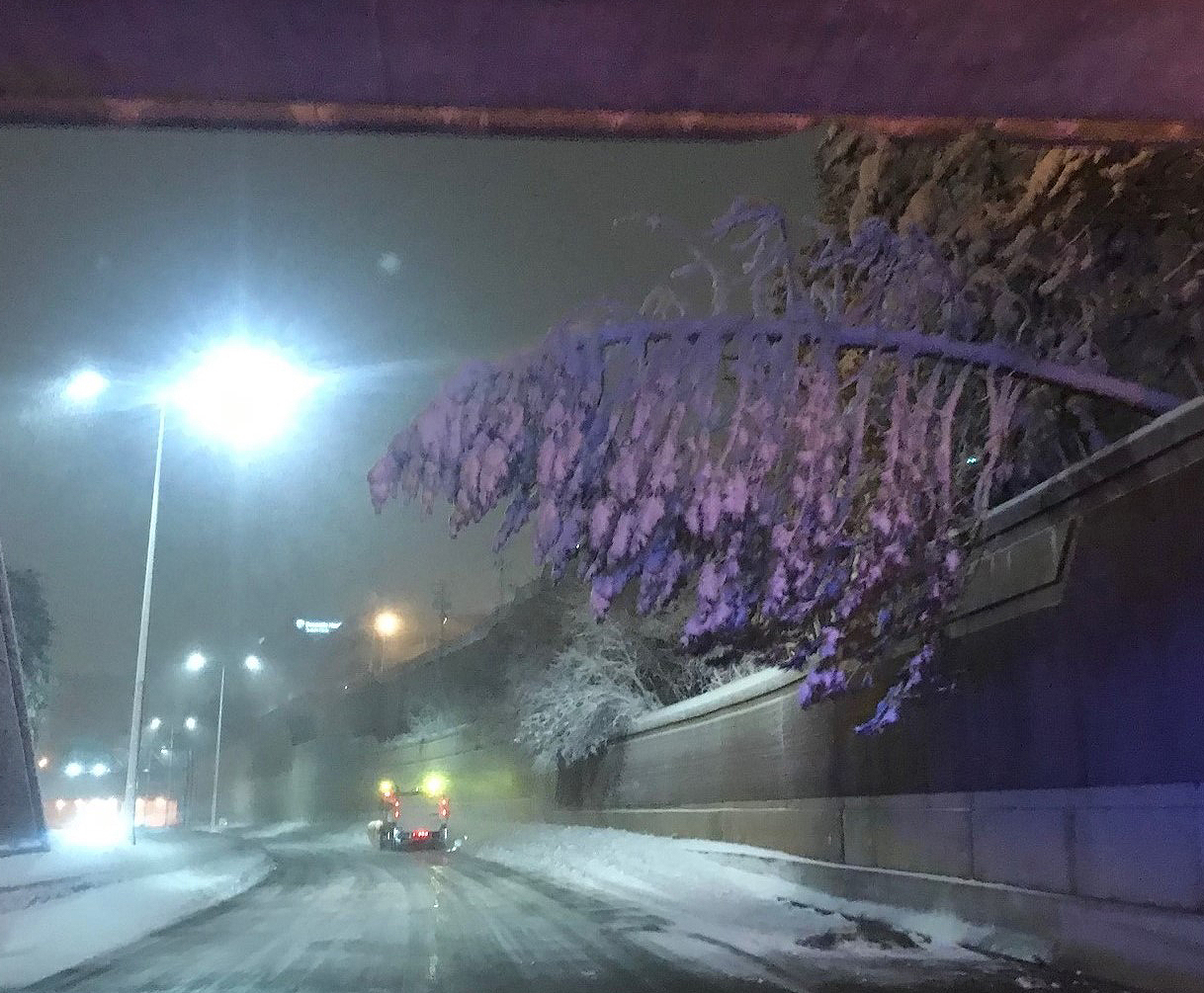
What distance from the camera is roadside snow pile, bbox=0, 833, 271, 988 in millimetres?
12031

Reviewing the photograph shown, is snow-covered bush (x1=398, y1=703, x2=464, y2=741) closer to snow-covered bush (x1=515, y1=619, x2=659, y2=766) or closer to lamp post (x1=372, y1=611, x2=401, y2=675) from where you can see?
lamp post (x1=372, y1=611, x2=401, y2=675)

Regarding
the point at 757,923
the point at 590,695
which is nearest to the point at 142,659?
the point at 590,695

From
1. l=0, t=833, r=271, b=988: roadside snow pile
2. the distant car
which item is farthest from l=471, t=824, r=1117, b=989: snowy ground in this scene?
the distant car

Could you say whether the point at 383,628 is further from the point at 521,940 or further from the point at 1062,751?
the point at 1062,751

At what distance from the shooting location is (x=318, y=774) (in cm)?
7194

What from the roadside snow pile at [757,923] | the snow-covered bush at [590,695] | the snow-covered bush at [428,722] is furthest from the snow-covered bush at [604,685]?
the snow-covered bush at [428,722]

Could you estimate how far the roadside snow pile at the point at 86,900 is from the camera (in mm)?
12031

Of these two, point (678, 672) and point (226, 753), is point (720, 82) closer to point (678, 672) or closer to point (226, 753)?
point (678, 672)

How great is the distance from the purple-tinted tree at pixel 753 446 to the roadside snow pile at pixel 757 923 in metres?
3.04

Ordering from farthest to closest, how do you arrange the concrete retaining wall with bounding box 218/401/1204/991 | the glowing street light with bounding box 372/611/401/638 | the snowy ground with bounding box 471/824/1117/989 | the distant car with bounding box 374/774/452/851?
1. the glowing street light with bounding box 372/611/401/638
2. the distant car with bounding box 374/774/452/851
3. the snowy ground with bounding box 471/824/1117/989
4. the concrete retaining wall with bounding box 218/401/1204/991

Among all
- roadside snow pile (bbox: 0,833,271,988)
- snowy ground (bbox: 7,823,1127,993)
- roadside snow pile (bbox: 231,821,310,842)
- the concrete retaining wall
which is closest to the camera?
the concrete retaining wall

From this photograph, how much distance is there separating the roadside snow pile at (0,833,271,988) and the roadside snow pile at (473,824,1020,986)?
5.60m

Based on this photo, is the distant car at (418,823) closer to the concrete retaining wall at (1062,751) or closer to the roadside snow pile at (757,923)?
the roadside snow pile at (757,923)

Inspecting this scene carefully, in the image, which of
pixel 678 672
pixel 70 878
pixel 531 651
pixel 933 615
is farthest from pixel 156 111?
pixel 531 651
